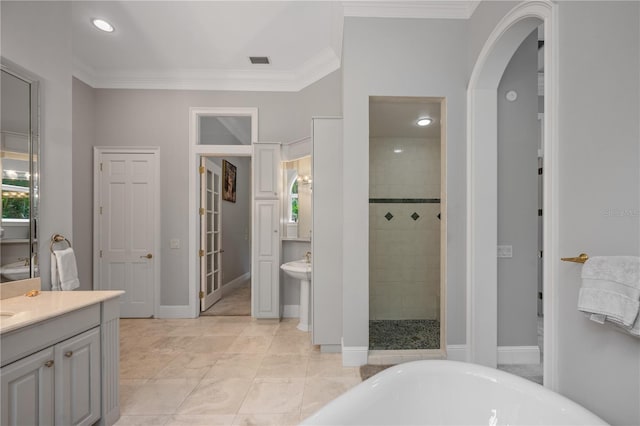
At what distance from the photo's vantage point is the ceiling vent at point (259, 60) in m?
3.47

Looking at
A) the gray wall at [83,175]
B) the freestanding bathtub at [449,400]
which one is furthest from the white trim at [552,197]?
the gray wall at [83,175]

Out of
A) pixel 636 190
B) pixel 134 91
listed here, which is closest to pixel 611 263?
pixel 636 190

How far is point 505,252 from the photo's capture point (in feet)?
8.36

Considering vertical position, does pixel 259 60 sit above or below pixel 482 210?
above

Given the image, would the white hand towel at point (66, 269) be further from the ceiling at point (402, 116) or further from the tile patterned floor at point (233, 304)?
the ceiling at point (402, 116)

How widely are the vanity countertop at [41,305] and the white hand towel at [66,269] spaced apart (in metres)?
0.10

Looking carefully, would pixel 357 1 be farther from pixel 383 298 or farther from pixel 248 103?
pixel 383 298

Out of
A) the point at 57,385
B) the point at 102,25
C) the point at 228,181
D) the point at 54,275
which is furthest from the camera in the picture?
the point at 228,181

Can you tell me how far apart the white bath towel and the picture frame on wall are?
4.76 metres

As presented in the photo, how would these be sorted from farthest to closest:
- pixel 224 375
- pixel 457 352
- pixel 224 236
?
pixel 224 236 → pixel 457 352 → pixel 224 375

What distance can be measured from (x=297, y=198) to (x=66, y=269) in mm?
2463

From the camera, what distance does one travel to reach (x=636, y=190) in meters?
1.25

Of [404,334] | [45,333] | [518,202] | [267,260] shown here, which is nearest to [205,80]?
[267,260]

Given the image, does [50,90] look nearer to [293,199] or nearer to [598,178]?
[293,199]
